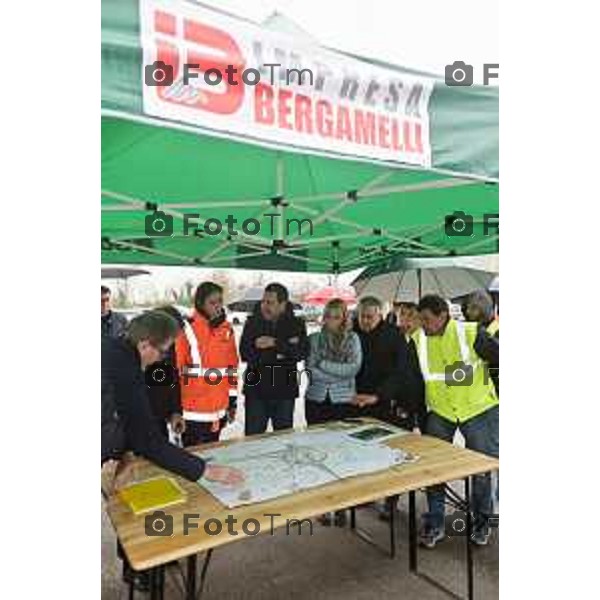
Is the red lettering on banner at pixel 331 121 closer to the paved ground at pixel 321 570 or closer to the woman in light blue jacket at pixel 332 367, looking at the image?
the woman in light blue jacket at pixel 332 367

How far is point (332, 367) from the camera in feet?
7.54

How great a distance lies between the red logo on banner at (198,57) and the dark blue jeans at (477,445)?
1.42 meters

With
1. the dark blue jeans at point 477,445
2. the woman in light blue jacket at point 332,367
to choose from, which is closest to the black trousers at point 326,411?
the woman in light blue jacket at point 332,367

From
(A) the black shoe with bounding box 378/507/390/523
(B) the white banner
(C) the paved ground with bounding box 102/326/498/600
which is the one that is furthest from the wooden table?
(B) the white banner

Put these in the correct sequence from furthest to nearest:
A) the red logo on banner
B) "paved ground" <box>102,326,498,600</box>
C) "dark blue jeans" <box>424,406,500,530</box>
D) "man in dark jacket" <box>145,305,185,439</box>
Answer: "dark blue jeans" <box>424,406,500,530</box>
"man in dark jacket" <box>145,305,185,439</box>
"paved ground" <box>102,326,498,600</box>
the red logo on banner

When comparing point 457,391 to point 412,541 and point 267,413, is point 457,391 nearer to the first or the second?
point 412,541

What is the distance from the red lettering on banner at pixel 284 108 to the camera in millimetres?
1307

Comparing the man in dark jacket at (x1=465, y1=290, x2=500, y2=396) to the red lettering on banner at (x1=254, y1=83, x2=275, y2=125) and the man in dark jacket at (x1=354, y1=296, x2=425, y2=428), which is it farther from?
the red lettering on banner at (x1=254, y1=83, x2=275, y2=125)

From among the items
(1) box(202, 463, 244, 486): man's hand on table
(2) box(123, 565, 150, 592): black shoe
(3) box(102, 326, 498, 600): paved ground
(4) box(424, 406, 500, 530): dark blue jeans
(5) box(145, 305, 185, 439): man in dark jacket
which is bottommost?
(3) box(102, 326, 498, 600): paved ground

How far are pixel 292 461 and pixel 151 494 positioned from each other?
0.41 metres

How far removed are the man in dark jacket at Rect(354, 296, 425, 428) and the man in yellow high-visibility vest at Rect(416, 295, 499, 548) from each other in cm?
12

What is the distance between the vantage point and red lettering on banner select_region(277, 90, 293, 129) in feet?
4.29
